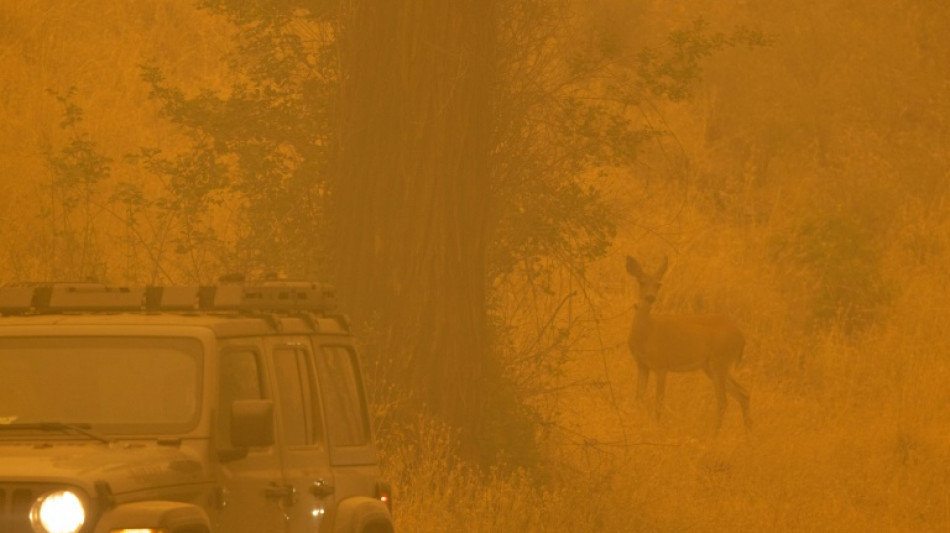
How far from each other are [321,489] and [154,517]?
61.2 inches

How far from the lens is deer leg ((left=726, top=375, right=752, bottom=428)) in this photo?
19.4 metres

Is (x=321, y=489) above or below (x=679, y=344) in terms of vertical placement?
below

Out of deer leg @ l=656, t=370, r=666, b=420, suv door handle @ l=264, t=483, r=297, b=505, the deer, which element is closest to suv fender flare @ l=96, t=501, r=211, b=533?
suv door handle @ l=264, t=483, r=297, b=505

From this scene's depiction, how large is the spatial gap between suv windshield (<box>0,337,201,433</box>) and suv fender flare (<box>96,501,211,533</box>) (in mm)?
501

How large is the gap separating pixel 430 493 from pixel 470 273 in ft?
6.10

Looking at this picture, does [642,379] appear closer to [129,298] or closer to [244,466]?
[129,298]

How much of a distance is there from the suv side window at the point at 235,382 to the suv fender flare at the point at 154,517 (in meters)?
0.50

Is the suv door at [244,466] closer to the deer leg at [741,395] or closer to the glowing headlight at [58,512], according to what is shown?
the glowing headlight at [58,512]

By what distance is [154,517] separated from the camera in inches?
251

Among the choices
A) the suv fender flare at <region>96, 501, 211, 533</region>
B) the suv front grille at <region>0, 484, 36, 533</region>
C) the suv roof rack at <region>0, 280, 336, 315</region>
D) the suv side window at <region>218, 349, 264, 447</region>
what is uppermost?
the suv roof rack at <region>0, 280, 336, 315</region>

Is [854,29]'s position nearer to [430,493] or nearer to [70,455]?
[430,493]

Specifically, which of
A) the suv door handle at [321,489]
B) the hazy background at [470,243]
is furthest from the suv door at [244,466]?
the hazy background at [470,243]

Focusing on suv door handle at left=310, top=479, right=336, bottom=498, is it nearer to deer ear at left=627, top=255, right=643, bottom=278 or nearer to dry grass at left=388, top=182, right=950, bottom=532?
dry grass at left=388, top=182, right=950, bottom=532

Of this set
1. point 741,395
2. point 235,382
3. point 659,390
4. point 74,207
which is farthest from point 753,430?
point 235,382
